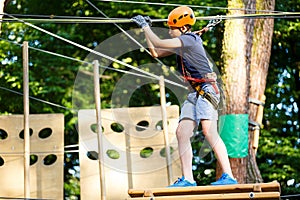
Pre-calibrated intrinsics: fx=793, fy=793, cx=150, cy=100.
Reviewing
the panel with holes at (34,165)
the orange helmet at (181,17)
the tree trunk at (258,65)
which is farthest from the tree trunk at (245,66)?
the orange helmet at (181,17)

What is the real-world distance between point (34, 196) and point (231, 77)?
7.49 ft

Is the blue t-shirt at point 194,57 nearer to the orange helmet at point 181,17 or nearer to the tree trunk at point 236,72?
the orange helmet at point 181,17

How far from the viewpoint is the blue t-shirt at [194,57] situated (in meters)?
4.92

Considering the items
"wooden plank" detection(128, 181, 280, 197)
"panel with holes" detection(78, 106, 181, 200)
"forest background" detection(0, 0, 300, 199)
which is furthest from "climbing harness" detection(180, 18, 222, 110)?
"forest background" detection(0, 0, 300, 199)

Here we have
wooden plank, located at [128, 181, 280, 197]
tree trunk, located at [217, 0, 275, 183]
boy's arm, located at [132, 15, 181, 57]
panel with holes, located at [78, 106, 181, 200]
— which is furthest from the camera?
tree trunk, located at [217, 0, 275, 183]

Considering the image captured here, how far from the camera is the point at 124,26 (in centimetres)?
1290

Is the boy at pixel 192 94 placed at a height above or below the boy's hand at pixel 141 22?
below

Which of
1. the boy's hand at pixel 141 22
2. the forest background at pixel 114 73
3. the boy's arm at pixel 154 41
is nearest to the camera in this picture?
the boy's arm at pixel 154 41

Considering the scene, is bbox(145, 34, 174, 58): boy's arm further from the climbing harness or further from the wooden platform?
the wooden platform

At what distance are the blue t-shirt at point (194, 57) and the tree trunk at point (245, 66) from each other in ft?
9.23

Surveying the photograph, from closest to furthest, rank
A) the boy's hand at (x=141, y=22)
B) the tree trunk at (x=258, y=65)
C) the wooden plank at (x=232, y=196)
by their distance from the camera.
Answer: the wooden plank at (x=232, y=196) < the boy's hand at (x=141, y=22) < the tree trunk at (x=258, y=65)

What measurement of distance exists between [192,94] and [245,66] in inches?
122

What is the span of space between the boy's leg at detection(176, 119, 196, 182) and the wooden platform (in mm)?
354

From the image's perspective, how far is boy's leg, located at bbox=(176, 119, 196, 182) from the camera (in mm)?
4906
